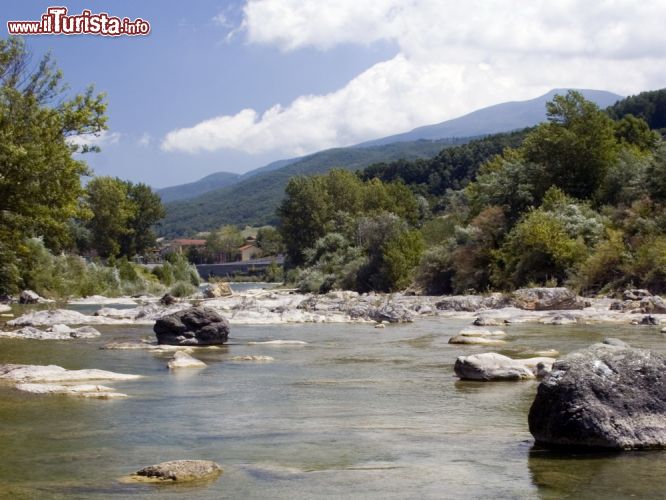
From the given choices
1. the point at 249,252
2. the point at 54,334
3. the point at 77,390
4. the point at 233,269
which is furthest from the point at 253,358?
the point at 249,252

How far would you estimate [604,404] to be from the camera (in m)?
10.0

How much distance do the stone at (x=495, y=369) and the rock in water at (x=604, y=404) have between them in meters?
5.54

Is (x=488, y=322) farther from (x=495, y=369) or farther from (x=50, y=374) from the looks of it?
(x=50, y=374)

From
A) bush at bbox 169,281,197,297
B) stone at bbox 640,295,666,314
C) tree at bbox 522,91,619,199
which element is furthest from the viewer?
bush at bbox 169,281,197,297

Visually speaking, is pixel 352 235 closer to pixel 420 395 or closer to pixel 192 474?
pixel 420 395

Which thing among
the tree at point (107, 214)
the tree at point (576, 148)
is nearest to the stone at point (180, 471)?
the tree at point (576, 148)

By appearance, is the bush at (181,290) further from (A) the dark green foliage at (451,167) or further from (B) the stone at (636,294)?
(A) the dark green foliage at (451,167)

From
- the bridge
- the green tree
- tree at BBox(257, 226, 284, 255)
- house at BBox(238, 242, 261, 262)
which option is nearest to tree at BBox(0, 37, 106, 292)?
the green tree

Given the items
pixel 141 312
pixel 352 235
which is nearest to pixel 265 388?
pixel 141 312

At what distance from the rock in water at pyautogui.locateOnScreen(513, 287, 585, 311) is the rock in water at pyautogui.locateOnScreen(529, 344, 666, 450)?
2632cm

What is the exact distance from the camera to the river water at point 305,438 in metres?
8.57

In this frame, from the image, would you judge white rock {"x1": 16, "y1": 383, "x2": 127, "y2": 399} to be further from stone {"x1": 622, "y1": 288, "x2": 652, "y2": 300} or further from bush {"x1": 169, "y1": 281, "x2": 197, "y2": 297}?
bush {"x1": 169, "y1": 281, "x2": 197, "y2": 297}

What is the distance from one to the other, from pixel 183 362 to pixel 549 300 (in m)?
21.6

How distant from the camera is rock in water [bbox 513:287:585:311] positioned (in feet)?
119
